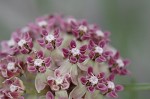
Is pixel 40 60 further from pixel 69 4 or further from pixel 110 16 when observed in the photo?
pixel 69 4

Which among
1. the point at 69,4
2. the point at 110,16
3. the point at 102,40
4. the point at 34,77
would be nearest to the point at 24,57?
the point at 34,77

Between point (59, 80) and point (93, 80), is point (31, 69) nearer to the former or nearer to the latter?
point (59, 80)

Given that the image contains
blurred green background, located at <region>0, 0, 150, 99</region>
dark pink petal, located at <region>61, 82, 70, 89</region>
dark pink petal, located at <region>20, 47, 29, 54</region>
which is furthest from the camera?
blurred green background, located at <region>0, 0, 150, 99</region>

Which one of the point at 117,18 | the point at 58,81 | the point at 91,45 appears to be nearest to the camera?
the point at 58,81

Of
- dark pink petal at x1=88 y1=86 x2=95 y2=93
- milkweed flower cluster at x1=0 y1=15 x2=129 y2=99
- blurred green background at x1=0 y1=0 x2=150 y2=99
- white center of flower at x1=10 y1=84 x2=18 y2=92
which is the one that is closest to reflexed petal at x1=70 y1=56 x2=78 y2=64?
milkweed flower cluster at x1=0 y1=15 x2=129 y2=99

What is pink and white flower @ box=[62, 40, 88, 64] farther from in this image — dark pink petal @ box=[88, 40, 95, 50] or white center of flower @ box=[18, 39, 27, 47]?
white center of flower @ box=[18, 39, 27, 47]

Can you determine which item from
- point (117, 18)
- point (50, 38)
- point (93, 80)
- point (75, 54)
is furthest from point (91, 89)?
point (117, 18)
